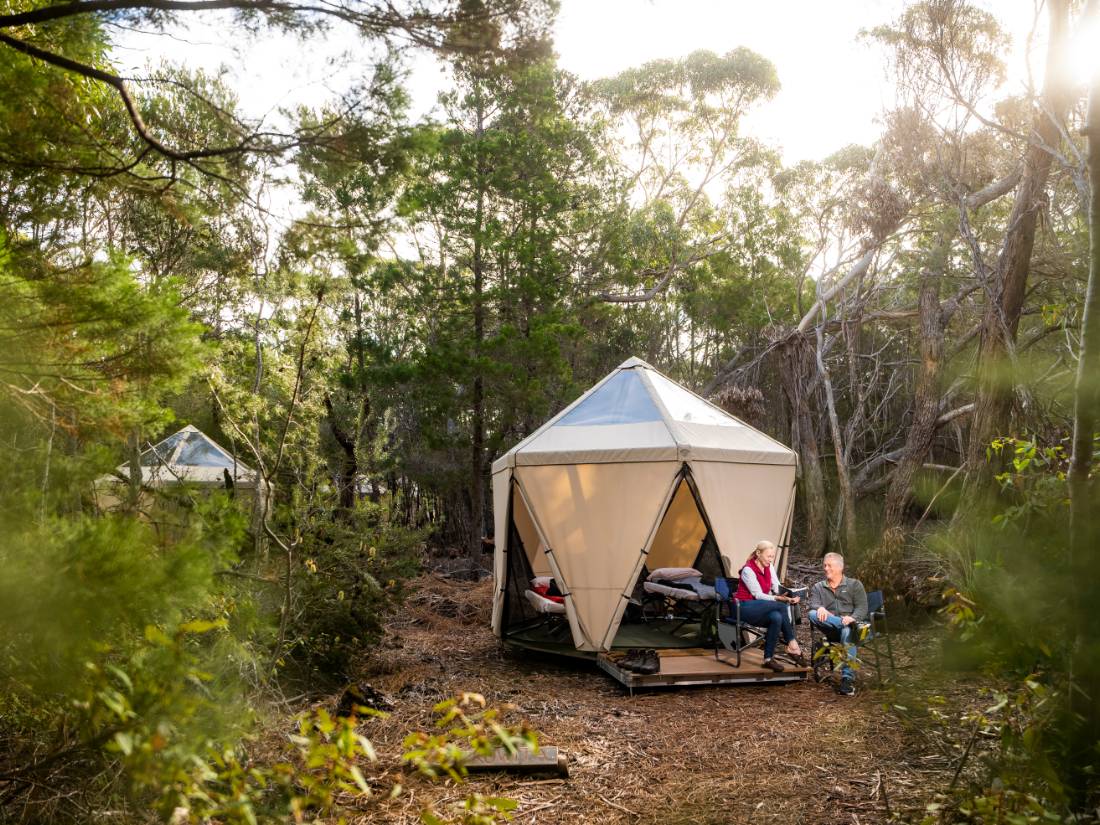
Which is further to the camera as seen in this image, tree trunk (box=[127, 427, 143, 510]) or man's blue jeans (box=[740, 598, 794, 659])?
man's blue jeans (box=[740, 598, 794, 659])

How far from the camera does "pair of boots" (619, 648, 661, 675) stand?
6.29m

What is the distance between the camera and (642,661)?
655cm

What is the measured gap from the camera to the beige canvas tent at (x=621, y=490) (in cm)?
721

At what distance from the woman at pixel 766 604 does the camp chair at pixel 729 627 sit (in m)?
0.11

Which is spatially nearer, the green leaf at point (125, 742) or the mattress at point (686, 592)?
the green leaf at point (125, 742)

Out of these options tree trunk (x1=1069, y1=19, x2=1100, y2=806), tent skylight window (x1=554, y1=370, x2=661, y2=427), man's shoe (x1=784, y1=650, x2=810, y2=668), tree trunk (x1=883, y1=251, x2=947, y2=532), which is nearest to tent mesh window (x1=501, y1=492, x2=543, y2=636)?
tent skylight window (x1=554, y1=370, x2=661, y2=427)

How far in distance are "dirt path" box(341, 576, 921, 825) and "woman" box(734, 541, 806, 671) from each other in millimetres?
319

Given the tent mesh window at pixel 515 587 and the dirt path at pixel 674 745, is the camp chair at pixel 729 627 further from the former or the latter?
the tent mesh window at pixel 515 587

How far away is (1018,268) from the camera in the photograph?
24.7 feet

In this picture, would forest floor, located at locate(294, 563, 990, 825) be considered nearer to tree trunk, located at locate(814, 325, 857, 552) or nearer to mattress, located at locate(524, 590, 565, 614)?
mattress, located at locate(524, 590, 565, 614)

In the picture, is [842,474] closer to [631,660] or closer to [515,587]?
[515,587]

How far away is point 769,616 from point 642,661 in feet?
3.41

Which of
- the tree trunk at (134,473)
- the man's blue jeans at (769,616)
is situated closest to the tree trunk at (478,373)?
the man's blue jeans at (769,616)

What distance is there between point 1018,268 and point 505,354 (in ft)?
24.2
